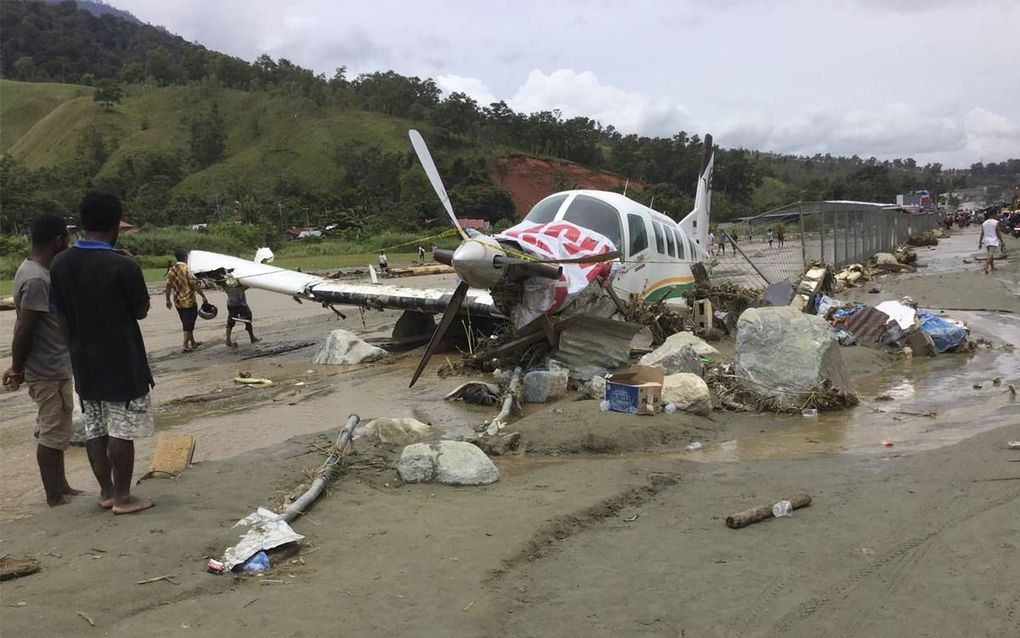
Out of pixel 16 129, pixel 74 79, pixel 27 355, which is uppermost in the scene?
pixel 74 79

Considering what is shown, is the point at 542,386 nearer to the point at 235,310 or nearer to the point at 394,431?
the point at 394,431

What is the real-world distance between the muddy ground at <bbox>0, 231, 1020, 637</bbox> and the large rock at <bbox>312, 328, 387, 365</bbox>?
4183mm

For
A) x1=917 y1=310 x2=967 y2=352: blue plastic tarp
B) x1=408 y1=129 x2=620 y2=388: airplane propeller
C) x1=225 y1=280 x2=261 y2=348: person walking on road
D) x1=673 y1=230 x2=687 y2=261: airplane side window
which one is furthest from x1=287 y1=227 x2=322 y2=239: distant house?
x1=917 y1=310 x2=967 y2=352: blue plastic tarp

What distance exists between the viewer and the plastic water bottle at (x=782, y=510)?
4227 mm

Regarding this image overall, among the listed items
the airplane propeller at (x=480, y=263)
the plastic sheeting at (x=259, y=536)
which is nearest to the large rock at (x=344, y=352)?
the airplane propeller at (x=480, y=263)

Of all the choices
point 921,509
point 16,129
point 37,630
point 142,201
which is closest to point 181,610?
point 37,630

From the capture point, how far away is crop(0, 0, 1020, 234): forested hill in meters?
74.6

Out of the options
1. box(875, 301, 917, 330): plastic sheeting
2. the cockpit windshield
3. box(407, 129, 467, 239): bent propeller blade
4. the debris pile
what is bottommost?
box(875, 301, 917, 330): plastic sheeting

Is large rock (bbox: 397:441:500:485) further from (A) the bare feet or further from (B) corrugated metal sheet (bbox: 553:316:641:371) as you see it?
(B) corrugated metal sheet (bbox: 553:316:641:371)

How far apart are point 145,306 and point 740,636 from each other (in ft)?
12.7

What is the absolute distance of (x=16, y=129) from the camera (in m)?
145

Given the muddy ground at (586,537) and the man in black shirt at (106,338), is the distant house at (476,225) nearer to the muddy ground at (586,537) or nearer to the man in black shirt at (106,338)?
the muddy ground at (586,537)

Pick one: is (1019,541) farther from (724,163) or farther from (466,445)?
(724,163)

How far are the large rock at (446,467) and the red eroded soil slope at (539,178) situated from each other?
88247 mm
